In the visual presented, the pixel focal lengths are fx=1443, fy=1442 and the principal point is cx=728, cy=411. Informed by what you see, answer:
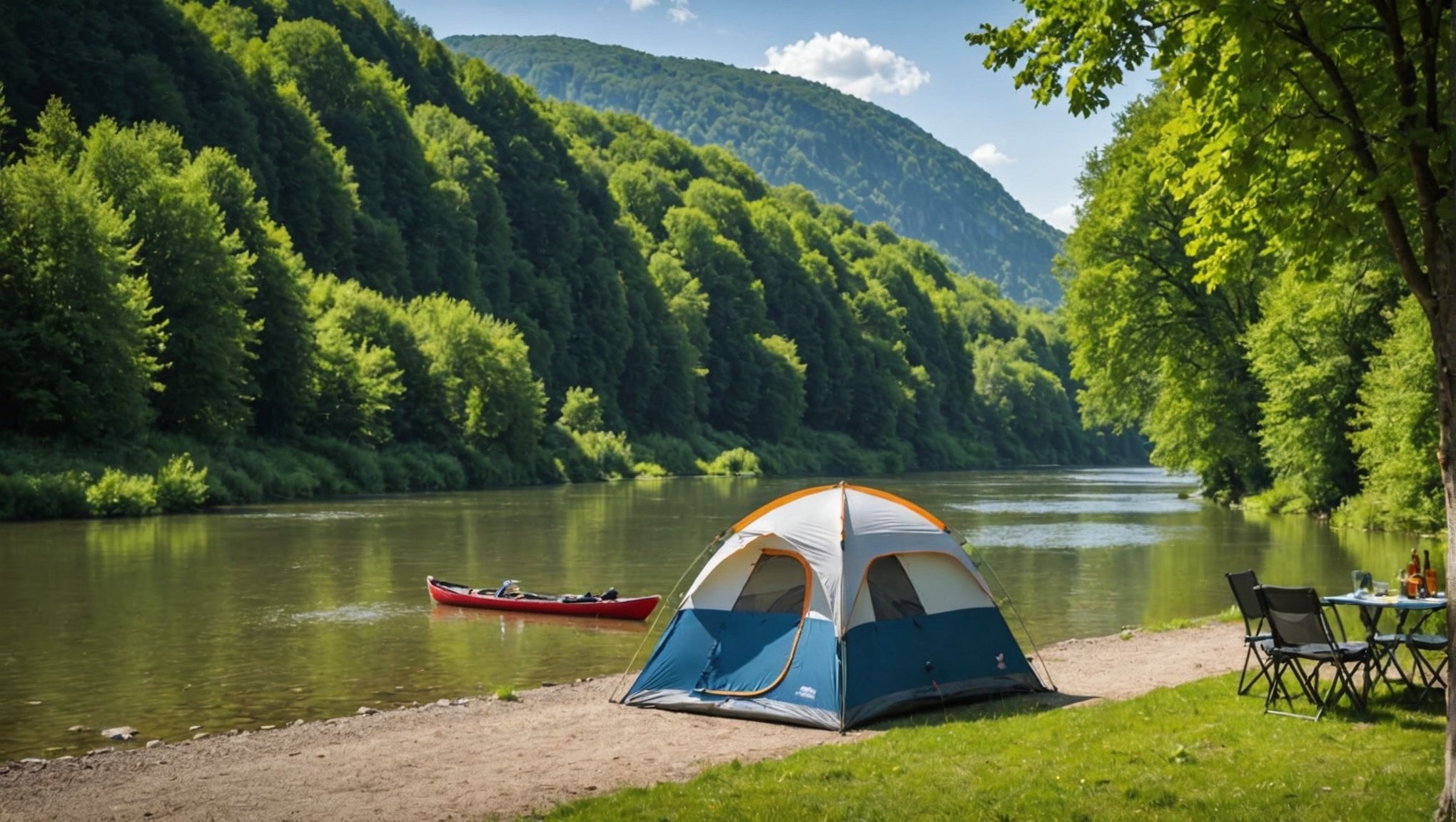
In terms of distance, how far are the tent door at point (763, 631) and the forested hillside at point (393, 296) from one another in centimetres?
3613

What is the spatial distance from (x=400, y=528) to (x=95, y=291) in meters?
14.7

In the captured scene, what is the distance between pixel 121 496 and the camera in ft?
155

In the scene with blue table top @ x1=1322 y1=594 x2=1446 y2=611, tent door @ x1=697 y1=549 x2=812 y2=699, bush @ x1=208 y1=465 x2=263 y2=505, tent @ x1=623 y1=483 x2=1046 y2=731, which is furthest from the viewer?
bush @ x1=208 y1=465 x2=263 y2=505

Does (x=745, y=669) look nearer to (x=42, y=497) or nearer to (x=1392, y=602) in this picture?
(x=1392, y=602)

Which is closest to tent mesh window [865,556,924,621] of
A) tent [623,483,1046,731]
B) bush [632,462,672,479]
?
tent [623,483,1046,731]

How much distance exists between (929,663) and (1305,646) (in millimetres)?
3746

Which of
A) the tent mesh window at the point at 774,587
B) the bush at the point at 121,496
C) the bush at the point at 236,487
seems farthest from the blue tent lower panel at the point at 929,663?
the bush at the point at 236,487

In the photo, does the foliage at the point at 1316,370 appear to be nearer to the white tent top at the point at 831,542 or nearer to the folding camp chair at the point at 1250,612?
the white tent top at the point at 831,542

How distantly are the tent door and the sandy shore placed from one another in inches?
20.9

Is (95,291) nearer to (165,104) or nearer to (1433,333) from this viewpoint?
(165,104)

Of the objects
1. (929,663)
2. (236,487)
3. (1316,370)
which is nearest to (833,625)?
(929,663)

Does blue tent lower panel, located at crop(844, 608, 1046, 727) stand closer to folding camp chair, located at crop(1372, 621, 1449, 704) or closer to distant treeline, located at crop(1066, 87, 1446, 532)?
folding camp chair, located at crop(1372, 621, 1449, 704)

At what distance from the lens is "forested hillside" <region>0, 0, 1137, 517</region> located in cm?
5025

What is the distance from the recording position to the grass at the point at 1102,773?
9.59 metres
